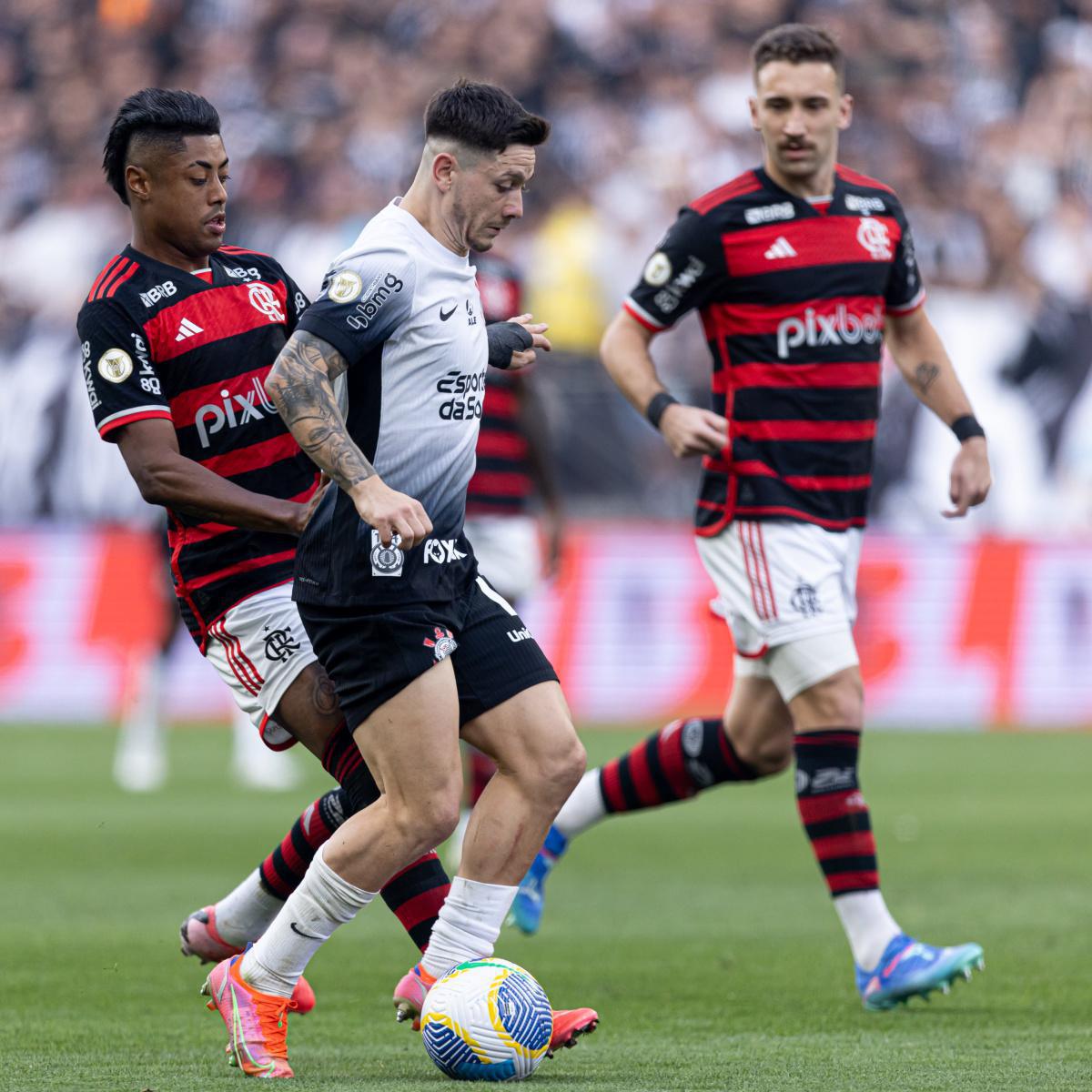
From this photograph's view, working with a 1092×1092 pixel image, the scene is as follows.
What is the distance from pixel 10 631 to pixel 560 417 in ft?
14.7

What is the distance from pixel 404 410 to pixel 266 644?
75 cm

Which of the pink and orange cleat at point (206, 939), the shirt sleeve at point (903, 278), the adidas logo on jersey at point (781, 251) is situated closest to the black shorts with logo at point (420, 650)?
the pink and orange cleat at point (206, 939)

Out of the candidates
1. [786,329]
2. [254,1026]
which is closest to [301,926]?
[254,1026]

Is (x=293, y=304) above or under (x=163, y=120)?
under

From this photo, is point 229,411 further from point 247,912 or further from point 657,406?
point 657,406

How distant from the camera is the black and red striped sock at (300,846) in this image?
5195 mm

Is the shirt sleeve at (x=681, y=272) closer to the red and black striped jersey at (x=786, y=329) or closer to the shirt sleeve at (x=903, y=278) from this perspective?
the red and black striped jersey at (x=786, y=329)

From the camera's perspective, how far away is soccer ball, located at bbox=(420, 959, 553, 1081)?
443 cm

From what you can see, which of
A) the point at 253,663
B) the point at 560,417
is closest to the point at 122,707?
the point at 560,417

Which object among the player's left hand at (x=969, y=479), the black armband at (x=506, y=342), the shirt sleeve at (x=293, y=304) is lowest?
the player's left hand at (x=969, y=479)

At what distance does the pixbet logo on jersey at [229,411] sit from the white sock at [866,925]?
7.05 ft

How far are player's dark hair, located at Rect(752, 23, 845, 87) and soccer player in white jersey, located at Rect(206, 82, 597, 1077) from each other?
1.81 m

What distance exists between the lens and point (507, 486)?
359 inches

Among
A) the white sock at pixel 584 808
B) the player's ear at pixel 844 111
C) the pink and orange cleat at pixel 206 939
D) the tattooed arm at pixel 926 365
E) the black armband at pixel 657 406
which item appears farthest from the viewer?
the white sock at pixel 584 808
